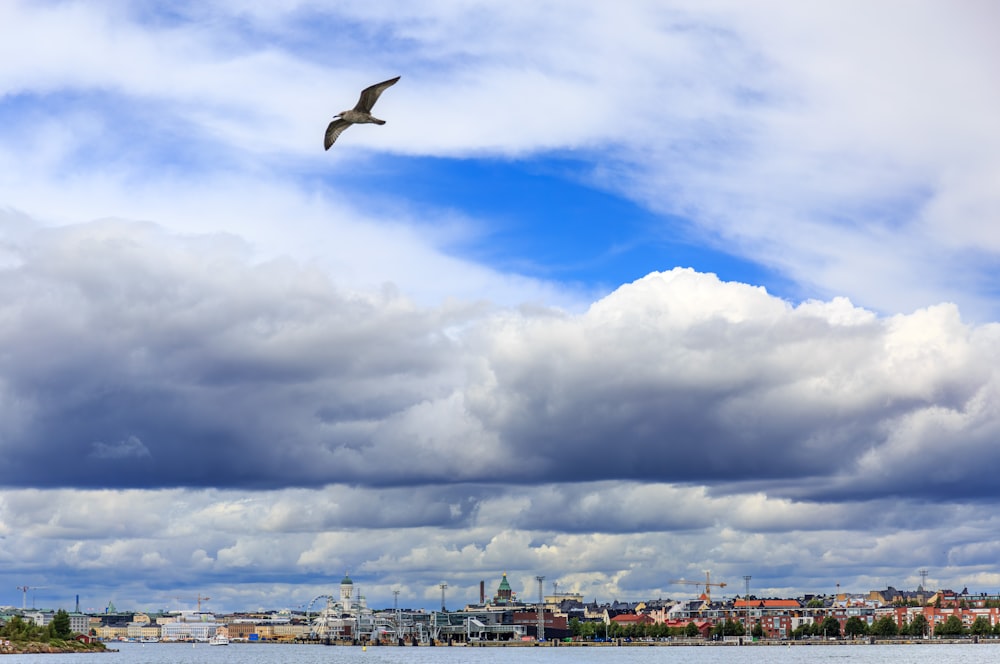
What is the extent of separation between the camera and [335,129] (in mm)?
33969

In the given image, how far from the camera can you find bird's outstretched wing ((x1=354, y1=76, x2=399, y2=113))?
103 ft

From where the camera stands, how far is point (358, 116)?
1316 inches

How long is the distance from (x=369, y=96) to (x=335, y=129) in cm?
206

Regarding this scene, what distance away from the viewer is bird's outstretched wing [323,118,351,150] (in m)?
33.7

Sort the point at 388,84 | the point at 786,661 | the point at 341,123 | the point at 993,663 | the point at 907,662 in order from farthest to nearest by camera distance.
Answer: the point at 786,661 < the point at 907,662 < the point at 993,663 < the point at 341,123 < the point at 388,84

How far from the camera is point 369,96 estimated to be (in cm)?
3234

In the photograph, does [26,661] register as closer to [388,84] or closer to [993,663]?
[993,663]

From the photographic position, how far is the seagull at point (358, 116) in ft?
105

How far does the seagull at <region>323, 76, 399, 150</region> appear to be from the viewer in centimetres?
3203

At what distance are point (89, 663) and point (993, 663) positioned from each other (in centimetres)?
13411

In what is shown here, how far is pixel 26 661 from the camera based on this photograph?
184250 mm

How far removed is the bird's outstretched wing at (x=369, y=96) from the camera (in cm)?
Answer: 3148

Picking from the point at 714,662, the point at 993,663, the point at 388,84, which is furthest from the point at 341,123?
the point at 714,662

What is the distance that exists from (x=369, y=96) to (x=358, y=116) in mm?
1217
